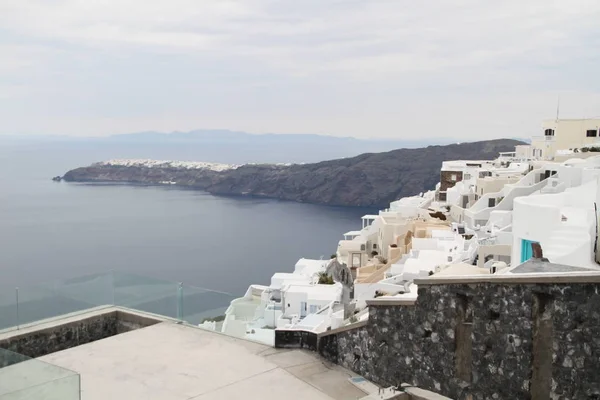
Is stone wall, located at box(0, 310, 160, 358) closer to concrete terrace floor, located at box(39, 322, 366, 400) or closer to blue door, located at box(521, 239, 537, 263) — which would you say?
concrete terrace floor, located at box(39, 322, 366, 400)

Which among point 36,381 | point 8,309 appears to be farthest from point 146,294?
point 36,381

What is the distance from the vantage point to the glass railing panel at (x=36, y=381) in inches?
191

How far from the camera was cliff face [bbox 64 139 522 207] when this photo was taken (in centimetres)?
11900

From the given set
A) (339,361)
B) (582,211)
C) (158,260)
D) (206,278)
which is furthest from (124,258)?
(339,361)

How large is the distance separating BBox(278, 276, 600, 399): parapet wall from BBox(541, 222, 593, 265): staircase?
554 cm

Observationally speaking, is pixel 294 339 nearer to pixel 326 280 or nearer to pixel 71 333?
pixel 71 333

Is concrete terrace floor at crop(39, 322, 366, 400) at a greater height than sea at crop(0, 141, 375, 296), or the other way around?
concrete terrace floor at crop(39, 322, 366, 400)

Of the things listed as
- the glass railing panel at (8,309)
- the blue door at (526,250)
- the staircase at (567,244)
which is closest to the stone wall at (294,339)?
the glass railing panel at (8,309)

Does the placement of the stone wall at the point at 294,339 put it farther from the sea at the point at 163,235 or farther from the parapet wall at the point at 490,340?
the sea at the point at 163,235

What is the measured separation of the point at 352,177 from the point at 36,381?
126274 millimetres

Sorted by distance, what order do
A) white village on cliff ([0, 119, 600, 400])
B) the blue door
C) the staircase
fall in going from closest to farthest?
white village on cliff ([0, 119, 600, 400]) < the staircase < the blue door

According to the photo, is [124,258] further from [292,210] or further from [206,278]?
[292,210]

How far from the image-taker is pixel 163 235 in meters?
87.6

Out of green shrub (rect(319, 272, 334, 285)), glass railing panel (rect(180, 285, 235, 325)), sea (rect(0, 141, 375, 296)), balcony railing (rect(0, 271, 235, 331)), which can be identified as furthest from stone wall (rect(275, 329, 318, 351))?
sea (rect(0, 141, 375, 296))
